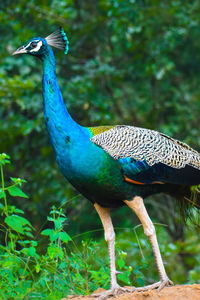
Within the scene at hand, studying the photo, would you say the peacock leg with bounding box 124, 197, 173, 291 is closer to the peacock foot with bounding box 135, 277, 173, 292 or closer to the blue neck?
the peacock foot with bounding box 135, 277, 173, 292

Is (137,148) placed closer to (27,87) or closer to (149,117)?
(27,87)

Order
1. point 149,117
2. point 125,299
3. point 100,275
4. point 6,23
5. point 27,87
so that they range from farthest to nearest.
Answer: point 149,117 → point 6,23 → point 27,87 → point 100,275 → point 125,299

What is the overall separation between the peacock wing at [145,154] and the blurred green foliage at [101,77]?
2.24 meters

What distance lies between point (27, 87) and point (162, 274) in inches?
121

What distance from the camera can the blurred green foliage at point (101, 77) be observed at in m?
6.04

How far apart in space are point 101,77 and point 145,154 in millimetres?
3135

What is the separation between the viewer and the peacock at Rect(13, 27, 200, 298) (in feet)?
10.5

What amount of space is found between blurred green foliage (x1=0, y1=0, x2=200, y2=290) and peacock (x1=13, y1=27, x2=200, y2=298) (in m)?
2.23

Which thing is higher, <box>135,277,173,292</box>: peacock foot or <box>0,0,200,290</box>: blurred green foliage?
<box>0,0,200,290</box>: blurred green foliage

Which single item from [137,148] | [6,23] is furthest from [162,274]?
[6,23]

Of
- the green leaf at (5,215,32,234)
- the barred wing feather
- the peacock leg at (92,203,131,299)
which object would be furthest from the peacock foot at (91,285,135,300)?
the barred wing feather

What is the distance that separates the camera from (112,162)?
3260 mm

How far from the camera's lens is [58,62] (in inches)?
261

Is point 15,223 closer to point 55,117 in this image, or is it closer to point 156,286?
point 55,117
